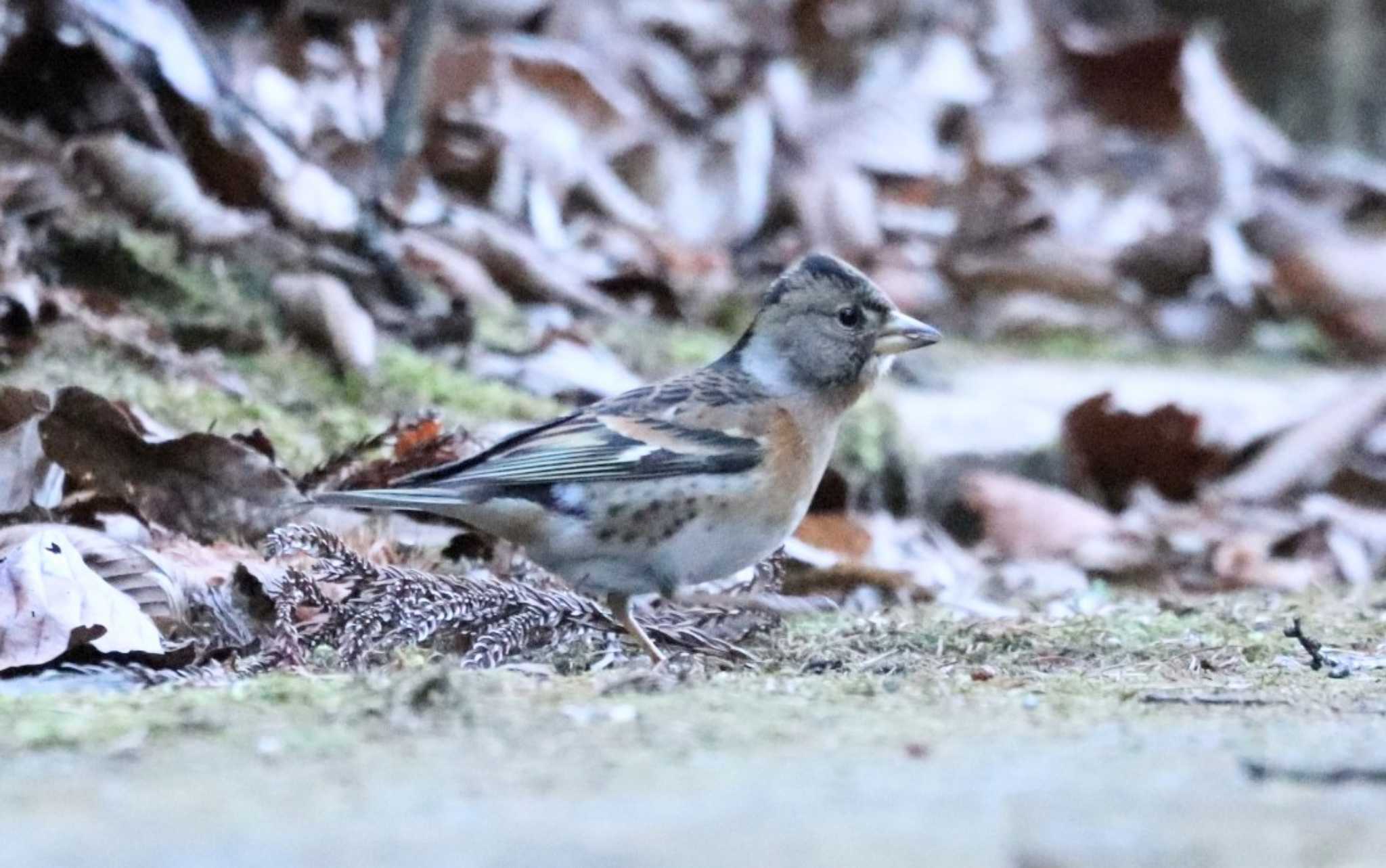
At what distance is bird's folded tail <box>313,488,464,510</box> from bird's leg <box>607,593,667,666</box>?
345mm

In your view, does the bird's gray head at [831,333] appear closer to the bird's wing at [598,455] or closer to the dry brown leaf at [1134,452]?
the bird's wing at [598,455]

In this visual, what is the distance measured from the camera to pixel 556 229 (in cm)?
727

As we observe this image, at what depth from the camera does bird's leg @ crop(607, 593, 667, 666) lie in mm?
3709

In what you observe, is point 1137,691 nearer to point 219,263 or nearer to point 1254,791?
point 1254,791

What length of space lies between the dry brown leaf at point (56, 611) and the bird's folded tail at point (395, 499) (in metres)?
0.40

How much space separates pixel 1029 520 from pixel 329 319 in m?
2.04

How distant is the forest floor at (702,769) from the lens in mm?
1837

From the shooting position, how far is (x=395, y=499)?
12.5 ft

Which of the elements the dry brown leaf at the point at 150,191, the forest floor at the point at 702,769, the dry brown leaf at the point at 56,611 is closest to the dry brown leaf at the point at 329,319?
the dry brown leaf at the point at 150,191

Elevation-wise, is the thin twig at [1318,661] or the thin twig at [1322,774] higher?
the thin twig at [1322,774]

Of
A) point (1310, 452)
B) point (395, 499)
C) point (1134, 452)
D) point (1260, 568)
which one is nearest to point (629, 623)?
point (395, 499)

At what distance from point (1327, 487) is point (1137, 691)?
4.02 meters

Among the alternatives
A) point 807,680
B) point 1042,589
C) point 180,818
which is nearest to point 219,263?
point 1042,589

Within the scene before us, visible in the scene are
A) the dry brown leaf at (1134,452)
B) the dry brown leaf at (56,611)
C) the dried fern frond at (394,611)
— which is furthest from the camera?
the dry brown leaf at (1134,452)
